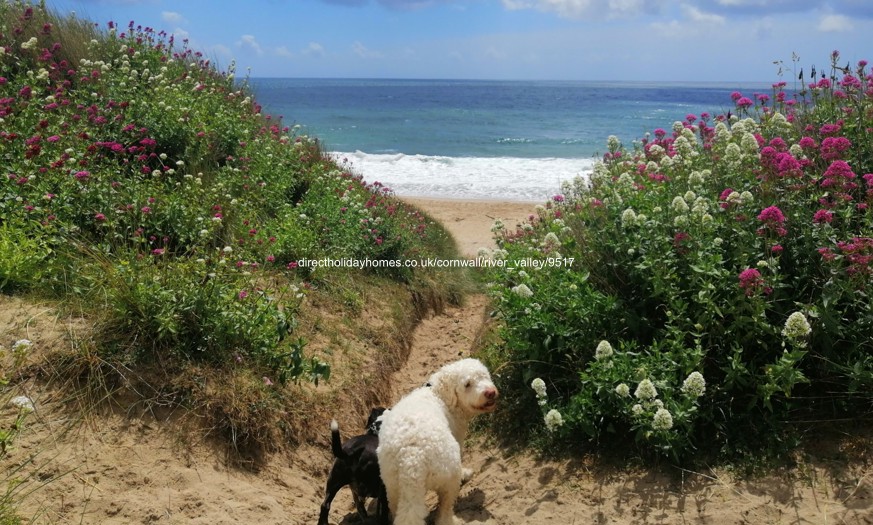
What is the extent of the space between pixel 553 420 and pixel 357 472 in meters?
1.44

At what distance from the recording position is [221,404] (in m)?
4.64

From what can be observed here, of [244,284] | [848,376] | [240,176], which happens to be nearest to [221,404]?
[244,284]

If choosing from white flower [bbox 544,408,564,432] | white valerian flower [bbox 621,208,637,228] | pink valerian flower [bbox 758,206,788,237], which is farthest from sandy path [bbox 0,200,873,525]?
white valerian flower [bbox 621,208,637,228]

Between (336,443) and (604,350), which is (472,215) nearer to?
(604,350)

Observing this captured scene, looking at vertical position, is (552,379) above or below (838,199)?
below

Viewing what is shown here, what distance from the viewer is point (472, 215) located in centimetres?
1596

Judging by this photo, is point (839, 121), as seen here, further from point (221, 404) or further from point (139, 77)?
point (139, 77)

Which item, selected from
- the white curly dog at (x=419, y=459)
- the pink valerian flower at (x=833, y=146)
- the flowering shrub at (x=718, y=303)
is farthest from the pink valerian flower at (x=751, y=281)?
the white curly dog at (x=419, y=459)

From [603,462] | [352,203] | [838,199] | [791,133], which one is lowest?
[603,462]

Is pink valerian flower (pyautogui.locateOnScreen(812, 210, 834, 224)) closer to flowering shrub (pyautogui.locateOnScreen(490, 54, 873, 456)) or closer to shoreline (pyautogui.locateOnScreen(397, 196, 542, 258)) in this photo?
flowering shrub (pyautogui.locateOnScreen(490, 54, 873, 456))

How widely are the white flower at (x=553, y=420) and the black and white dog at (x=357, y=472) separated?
49.2 inches

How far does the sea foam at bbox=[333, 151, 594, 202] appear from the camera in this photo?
821 inches

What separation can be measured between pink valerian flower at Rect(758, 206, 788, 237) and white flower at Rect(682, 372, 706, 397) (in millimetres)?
1166

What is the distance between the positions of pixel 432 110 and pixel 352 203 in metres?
47.9
